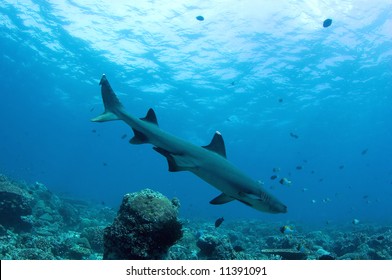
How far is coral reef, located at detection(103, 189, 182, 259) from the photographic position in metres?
5.39

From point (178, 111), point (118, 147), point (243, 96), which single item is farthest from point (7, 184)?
point (118, 147)

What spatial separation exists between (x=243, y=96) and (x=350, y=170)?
9628cm

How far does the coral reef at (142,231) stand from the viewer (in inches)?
212

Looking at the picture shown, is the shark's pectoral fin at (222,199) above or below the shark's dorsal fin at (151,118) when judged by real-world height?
below

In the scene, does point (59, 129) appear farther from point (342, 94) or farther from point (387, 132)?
point (387, 132)

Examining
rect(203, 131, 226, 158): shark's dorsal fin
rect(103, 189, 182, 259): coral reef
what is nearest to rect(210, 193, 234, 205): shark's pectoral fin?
rect(203, 131, 226, 158): shark's dorsal fin

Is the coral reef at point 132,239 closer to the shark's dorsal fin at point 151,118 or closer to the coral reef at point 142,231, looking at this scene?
the coral reef at point 142,231

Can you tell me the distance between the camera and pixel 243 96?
41656 mm

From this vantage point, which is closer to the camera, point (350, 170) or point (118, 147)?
point (118, 147)

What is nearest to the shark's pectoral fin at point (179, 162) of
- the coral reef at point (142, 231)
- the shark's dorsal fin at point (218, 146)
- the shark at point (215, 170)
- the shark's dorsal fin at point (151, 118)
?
the shark at point (215, 170)

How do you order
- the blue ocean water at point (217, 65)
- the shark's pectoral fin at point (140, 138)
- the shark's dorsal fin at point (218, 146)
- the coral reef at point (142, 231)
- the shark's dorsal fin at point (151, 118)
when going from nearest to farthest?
the shark's pectoral fin at point (140, 138) → the shark's dorsal fin at point (218, 146) → the shark's dorsal fin at point (151, 118) → the coral reef at point (142, 231) → the blue ocean water at point (217, 65)

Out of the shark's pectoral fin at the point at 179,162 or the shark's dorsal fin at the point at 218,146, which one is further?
the shark's dorsal fin at the point at 218,146

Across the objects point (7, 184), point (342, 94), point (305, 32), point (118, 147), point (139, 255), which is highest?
point (118, 147)

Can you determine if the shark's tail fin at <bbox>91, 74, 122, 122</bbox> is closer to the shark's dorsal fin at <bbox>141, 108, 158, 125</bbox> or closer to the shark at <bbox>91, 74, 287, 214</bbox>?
the shark's dorsal fin at <bbox>141, 108, 158, 125</bbox>
